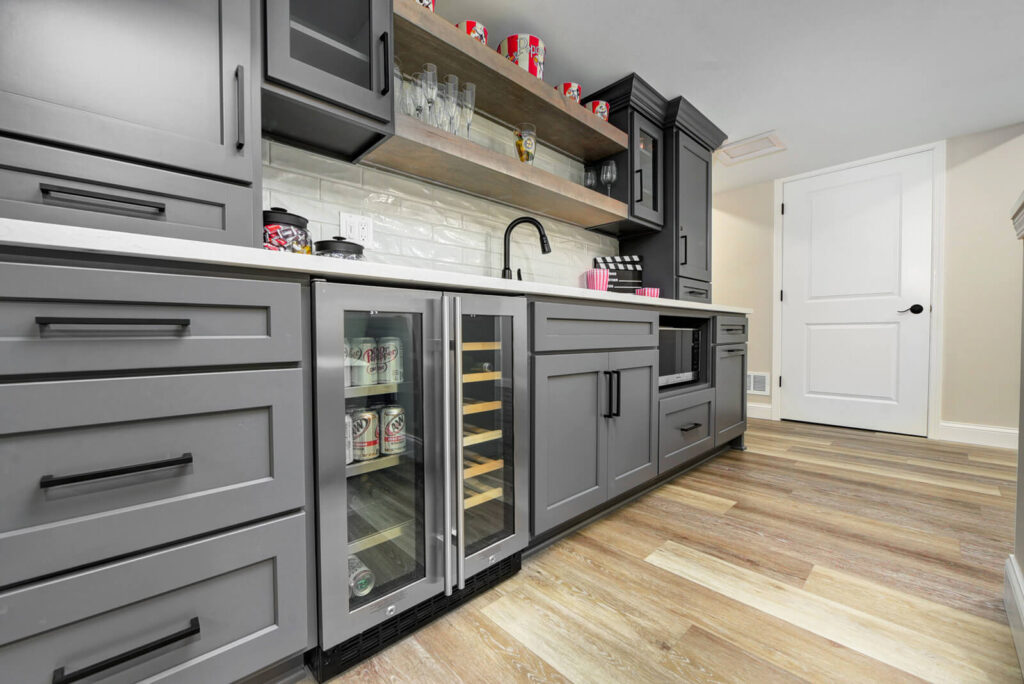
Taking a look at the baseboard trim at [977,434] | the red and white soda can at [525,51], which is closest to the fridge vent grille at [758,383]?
the baseboard trim at [977,434]

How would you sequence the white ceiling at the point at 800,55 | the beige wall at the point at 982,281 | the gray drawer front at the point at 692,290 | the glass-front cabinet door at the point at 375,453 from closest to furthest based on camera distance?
the glass-front cabinet door at the point at 375,453
the white ceiling at the point at 800,55
the gray drawer front at the point at 692,290
the beige wall at the point at 982,281

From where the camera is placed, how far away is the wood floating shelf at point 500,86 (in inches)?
55.0

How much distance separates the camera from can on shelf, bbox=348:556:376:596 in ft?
3.20

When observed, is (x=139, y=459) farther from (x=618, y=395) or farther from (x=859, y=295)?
(x=859, y=295)

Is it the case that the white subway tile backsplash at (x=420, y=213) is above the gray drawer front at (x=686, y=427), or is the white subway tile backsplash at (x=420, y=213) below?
above

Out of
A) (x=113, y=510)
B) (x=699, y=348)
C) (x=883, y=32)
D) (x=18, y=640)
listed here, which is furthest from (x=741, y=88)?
(x=18, y=640)

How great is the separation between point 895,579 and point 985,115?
329cm

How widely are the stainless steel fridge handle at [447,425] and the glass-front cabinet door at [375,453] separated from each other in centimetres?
2

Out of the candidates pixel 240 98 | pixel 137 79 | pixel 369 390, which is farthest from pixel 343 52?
pixel 369 390

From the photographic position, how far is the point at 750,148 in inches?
124

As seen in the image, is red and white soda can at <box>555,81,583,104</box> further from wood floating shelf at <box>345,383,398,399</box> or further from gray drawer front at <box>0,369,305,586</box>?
gray drawer front at <box>0,369,305,586</box>

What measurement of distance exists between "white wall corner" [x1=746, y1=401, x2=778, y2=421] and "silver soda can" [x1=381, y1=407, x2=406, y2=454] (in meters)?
3.87

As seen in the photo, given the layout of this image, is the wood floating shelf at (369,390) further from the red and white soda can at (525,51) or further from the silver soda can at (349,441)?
the red and white soda can at (525,51)

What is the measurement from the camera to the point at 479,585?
121cm
